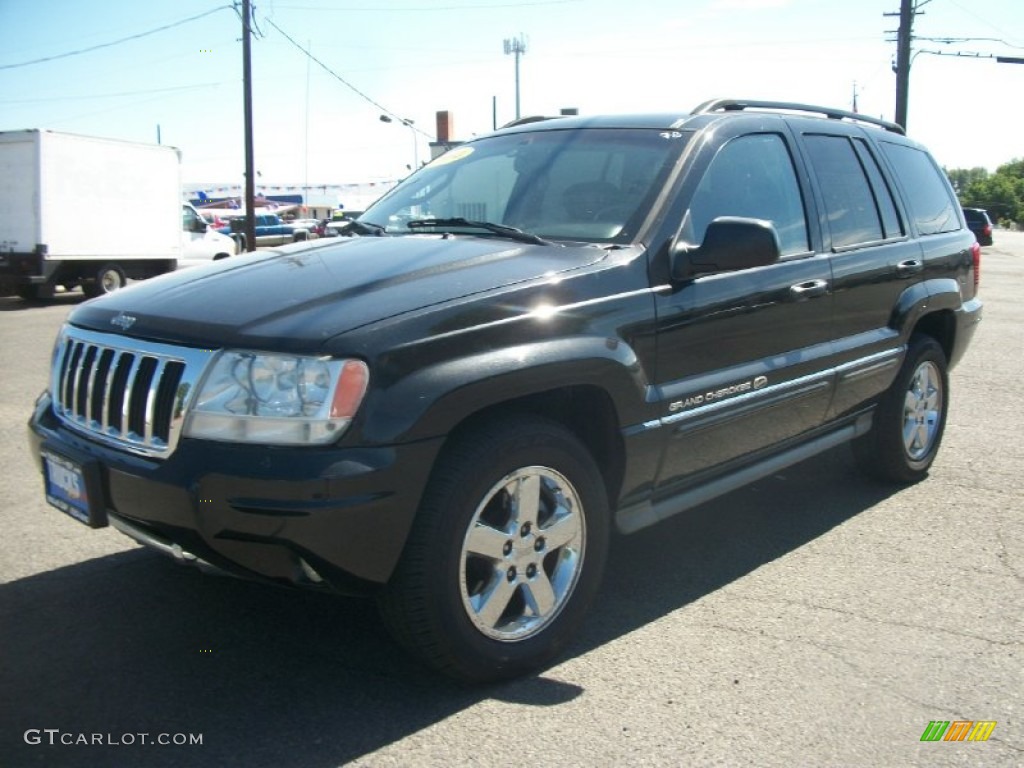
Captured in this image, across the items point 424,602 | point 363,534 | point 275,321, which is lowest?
point 424,602

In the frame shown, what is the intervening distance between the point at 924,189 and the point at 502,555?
3.83 metres

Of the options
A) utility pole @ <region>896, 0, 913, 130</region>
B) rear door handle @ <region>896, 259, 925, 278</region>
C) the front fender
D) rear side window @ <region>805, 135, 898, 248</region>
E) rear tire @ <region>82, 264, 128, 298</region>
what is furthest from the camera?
utility pole @ <region>896, 0, 913, 130</region>

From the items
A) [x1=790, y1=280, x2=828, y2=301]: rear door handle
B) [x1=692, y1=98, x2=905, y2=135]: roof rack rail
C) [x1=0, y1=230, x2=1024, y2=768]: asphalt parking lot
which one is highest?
[x1=692, y1=98, x2=905, y2=135]: roof rack rail

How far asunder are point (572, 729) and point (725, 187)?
7.31ft

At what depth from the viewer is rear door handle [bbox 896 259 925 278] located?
497 centimetres

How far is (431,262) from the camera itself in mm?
3307

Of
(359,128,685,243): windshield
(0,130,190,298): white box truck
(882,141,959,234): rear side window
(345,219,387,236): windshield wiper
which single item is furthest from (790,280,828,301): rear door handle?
(0,130,190,298): white box truck

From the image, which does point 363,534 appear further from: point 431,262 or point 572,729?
point 431,262

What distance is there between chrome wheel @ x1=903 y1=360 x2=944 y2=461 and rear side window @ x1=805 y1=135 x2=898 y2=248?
34.3 inches

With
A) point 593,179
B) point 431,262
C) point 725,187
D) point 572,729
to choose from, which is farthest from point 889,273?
point 572,729

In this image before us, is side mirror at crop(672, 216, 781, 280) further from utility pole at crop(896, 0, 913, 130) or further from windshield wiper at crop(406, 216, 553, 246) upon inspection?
utility pole at crop(896, 0, 913, 130)

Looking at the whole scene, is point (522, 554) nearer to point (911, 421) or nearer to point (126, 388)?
point (126, 388)

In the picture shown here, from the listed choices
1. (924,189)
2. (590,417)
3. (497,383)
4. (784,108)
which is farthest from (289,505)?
(924,189)

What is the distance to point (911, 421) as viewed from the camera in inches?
211
